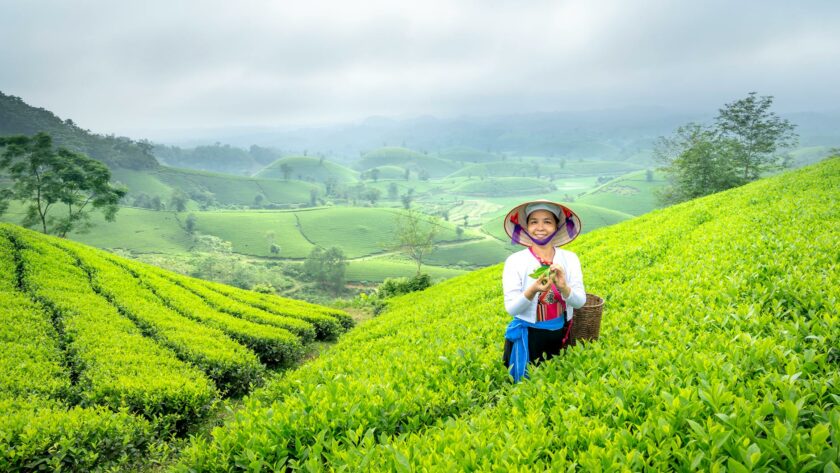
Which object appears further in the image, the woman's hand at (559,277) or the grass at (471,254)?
the grass at (471,254)

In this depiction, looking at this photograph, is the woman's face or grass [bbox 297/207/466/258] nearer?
the woman's face

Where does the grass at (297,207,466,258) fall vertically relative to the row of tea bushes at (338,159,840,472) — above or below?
below

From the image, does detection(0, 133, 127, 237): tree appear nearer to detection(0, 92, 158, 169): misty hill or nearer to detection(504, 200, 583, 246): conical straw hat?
detection(504, 200, 583, 246): conical straw hat

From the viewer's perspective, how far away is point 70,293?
42.7 feet

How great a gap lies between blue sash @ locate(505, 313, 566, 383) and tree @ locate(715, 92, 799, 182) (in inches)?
2276

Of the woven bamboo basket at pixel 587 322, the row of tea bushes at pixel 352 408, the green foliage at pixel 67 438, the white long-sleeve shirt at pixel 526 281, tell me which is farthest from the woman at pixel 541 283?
the green foliage at pixel 67 438

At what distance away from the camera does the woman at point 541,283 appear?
14.7 ft

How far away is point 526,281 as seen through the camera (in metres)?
4.60

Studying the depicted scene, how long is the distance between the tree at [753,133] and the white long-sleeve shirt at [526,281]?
57.7 meters

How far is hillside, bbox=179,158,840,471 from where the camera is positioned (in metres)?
2.95

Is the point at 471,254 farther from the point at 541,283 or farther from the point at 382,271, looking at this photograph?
the point at 541,283

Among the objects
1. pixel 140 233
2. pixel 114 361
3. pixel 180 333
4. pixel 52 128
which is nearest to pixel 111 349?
pixel 114 361

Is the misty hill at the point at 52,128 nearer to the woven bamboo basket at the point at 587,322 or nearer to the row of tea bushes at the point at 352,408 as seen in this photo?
the row of tea bushes at the point at 352,408

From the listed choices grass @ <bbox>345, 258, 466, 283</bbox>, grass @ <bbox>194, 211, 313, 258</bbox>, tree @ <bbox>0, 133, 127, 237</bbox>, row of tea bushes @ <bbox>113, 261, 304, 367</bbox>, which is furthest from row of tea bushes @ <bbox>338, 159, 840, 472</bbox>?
grass @ <bbox>194, 211, 313, 258</bbox>
